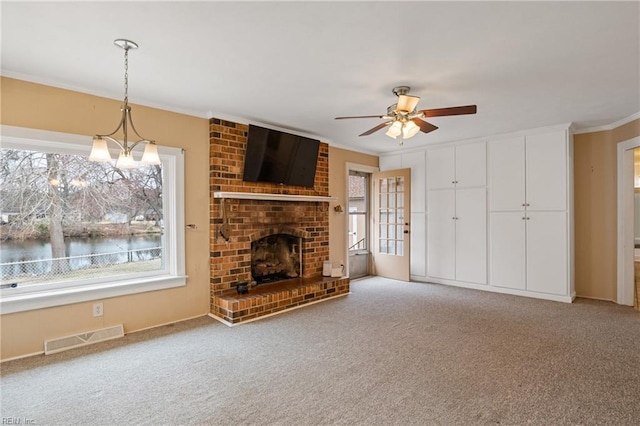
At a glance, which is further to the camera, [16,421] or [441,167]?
[441,167]

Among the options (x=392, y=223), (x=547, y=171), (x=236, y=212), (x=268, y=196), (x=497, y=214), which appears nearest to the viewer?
(x=236, y=212)

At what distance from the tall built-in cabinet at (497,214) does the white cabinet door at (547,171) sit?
11 millimetres

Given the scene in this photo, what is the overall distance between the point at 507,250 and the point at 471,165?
53.4 inches

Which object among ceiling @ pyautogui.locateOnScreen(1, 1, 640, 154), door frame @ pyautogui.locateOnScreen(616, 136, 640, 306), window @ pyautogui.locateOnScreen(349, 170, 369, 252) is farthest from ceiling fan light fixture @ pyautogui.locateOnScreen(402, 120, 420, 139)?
window @ pyautogui.locateOnScreen(349, 170, 369, 252)

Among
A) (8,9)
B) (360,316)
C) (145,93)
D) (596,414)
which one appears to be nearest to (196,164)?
(145,93)

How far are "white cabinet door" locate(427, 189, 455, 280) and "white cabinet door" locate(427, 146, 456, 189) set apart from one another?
0.42ft

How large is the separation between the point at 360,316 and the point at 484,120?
280 cm

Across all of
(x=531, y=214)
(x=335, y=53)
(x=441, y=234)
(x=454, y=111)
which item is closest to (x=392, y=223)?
(x=441, y=234)

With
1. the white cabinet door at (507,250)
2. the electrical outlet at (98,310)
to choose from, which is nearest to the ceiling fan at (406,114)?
the white cabinet door at (507,250)

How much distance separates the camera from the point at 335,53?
7.77 ft

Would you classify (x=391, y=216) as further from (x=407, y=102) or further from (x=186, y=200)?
(x=186, y=200)

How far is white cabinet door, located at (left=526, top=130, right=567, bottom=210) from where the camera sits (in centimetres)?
430

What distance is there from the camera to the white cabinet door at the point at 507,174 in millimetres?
4637

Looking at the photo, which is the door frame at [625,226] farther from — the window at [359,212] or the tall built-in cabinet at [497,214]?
the window at [359,212]
